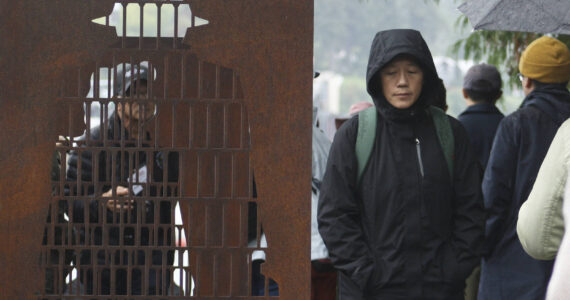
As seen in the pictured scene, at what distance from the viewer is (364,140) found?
368 cm

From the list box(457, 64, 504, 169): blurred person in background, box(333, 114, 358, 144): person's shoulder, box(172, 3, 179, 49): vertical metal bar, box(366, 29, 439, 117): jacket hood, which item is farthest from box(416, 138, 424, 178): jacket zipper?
box(457, 64, 504, 169): blurred person in background

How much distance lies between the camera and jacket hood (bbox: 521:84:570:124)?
4512mm

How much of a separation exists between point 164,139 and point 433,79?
3.84 ft

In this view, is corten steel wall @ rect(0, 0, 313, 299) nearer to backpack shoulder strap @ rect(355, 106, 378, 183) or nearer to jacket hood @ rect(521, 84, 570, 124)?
backpack shoulder strap @ rect(355, 106, 378, 183)

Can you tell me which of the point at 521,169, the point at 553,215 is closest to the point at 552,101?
the point at 521,169

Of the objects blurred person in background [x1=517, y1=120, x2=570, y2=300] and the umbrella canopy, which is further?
the umbrella canopy

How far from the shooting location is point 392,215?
358 cm

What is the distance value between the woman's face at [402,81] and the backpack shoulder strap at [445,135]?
130 mm

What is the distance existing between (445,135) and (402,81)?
10.8 inches

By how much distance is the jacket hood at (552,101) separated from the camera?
14.8ft

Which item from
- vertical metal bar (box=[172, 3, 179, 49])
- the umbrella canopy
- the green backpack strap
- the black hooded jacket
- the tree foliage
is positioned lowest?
the black hooded jacket

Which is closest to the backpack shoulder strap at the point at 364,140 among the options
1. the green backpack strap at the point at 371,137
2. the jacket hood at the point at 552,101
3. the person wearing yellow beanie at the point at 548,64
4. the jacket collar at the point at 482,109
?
the green backpack strap at the point at 371,137

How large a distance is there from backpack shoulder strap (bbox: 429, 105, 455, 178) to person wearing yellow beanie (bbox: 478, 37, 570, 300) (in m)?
→ 0.83

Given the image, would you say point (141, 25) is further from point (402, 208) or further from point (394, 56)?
point (402, 208)
